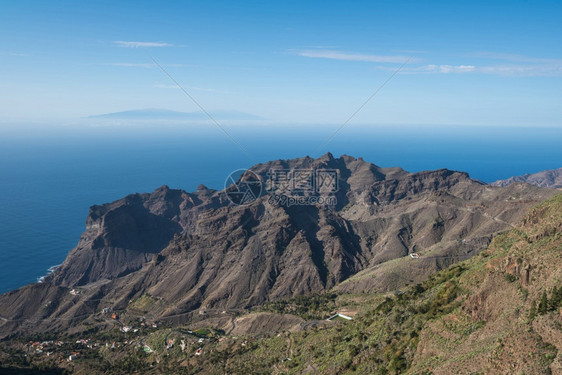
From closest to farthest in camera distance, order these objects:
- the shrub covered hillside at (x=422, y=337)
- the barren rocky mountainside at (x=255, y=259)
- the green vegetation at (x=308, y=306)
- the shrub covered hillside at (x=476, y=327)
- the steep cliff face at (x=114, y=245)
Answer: the shrub covered hillside at (x=476, y=327) < the shrub covered hillside at (x=422, y=337) < the green vegetation at (x=308, y=306) < the barren rocky mountainside at (x=255, y=259) < the steep cliff face at (x=114, y=245)

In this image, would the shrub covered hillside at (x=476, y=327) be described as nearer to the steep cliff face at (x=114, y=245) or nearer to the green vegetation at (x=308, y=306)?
the green vegetation at (x=308, y=306)

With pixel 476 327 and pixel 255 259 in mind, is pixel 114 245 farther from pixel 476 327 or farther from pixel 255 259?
pixel 476 327

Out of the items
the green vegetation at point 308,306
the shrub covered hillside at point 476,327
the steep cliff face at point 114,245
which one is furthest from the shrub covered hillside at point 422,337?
the steep cliff face at point 114,245

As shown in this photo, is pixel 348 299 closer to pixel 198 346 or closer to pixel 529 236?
pixel 198 346

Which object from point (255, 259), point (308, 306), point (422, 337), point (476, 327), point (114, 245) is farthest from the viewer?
point (114, 245)

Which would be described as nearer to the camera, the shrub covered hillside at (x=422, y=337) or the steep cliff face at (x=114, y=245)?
the shrub covered hillside at (x=422, y=337)

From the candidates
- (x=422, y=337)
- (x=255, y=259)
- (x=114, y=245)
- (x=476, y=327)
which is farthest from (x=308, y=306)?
(x=114, y=245)

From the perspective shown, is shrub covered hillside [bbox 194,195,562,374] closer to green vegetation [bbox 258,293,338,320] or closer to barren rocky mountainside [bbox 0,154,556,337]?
green vegetation [bbox 258,293,338,320]

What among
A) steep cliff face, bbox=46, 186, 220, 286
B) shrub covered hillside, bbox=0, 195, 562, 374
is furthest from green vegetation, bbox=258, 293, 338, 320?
steep cliff face, bbox=46, 186, 220, 286
